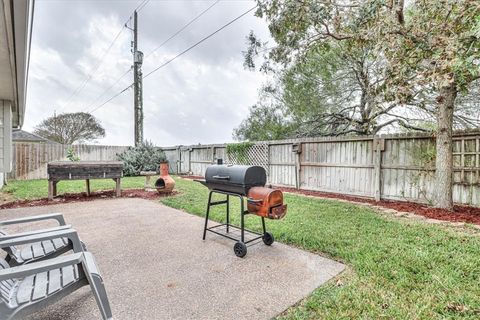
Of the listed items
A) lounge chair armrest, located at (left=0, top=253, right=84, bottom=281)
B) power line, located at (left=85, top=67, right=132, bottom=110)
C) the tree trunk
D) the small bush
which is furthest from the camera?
power line, located at (left=85, top=67, right=132, bottom=110)

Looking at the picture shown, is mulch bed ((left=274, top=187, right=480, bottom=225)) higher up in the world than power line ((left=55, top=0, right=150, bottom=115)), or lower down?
lower down

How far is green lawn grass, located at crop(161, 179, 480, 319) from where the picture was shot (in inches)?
75.3

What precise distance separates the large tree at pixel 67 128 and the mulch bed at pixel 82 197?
19938 millimetres

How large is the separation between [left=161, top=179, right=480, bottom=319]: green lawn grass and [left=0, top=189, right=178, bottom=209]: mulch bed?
10.9ft

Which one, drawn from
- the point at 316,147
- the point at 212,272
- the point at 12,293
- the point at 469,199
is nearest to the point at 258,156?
the point at 316,147

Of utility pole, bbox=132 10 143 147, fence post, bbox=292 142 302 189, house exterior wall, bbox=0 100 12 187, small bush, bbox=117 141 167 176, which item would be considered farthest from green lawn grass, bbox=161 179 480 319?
utility pole, bbox=132 10 143 147

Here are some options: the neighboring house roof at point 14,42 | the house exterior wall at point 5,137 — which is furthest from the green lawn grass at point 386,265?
the house exterior wall at point 5,137

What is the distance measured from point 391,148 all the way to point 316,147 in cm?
213

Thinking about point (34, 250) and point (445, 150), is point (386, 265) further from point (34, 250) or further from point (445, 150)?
point (445, 150)

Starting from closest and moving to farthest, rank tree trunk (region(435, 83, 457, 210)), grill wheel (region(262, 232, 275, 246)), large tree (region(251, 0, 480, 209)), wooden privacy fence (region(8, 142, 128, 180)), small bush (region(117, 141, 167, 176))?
1. grill wheel (region(262, 232, 275, 246))
2. large tree (region(251, 0, 480, 209))
3. tree trunk (region(435, 83, 457, 210))
4. wooden privacy fence (region(8, 142, 128, 180))
5. small bush (region(117, 141, 167, 176))

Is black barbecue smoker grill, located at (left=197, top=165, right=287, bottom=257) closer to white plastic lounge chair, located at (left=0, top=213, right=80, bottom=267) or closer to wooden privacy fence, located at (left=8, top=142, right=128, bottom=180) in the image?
white plastic lounge chair, located at (left=0, top=213, right=80, bottom=267)

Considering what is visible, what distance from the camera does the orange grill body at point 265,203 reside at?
2.84 meters

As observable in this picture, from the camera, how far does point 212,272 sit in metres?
2.58

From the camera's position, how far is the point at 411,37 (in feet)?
13.2
